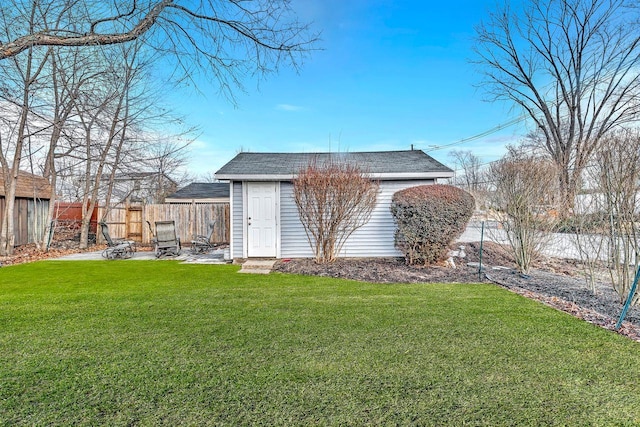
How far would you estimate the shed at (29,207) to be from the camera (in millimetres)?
10977

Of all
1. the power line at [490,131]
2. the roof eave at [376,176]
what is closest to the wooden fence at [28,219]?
the roof eave at [376,176]

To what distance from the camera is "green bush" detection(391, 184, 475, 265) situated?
694 cm

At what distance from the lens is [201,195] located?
19328mm

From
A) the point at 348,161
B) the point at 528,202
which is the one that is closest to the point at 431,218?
the point at 528,202

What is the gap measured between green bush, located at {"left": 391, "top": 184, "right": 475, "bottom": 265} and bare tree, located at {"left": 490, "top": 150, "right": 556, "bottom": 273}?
0.83 meters

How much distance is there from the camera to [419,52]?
10.6m

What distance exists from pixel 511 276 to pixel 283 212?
5089 millimetres

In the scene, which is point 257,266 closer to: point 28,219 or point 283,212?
point 283,212

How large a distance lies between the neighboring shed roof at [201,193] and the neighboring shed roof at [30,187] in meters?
6.90

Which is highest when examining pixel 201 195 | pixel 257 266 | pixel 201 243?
pixel 201 195

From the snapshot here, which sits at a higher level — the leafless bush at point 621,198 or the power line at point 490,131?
the power line at point 490,131

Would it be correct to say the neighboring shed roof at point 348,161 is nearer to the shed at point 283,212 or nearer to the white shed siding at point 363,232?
the shed at point 283,212

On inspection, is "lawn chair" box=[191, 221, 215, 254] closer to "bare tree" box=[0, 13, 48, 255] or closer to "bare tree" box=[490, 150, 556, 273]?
"bare tree" box=[0, 13, 48, 255]

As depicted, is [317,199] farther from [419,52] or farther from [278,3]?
[419,52]
